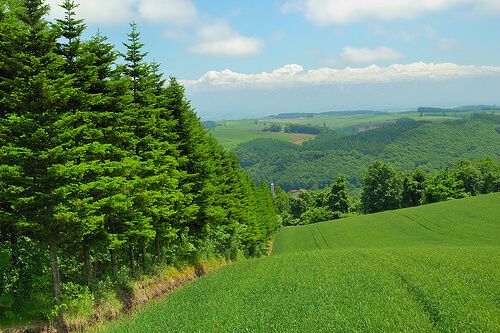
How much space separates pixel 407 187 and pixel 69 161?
256 ft

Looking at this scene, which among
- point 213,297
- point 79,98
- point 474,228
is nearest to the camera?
point 79,98

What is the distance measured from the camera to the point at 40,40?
525 inches

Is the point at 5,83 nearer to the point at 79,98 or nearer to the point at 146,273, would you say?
the point at 79,98

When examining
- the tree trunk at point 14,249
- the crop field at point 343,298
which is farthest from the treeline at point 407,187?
the tree trunk at point 14,249

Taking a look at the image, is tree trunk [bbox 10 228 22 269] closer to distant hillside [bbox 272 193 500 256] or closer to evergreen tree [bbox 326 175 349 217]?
distant hillside [bbox 272 193 500 256]

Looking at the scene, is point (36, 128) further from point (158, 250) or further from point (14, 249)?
point (158, 250)

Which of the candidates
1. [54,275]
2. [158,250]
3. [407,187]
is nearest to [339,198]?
[407,187]

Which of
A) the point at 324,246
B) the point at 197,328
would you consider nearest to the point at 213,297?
the point at 197,328

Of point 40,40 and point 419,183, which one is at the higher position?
point 40,40

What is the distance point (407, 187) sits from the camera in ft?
253

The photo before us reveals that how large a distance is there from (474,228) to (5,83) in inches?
1865

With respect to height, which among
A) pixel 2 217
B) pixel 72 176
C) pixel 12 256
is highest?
Answer: pixel 72 176

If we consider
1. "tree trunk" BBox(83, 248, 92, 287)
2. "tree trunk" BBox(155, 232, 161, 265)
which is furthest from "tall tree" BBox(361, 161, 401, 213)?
"tree trunk" BBox(83, 248, 92, 287)

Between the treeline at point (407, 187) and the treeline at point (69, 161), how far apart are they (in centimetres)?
6613
